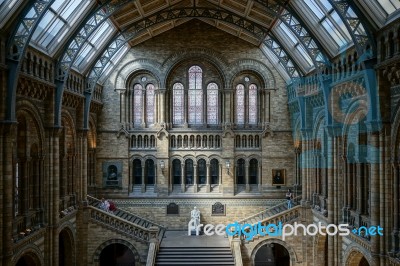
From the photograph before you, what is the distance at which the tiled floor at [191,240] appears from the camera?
29.1 meters

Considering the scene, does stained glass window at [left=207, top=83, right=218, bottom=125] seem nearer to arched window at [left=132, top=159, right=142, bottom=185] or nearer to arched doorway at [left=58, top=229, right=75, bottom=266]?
arched window at [left=132, top=159, right=142, bottom=185]

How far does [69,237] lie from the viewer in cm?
2780

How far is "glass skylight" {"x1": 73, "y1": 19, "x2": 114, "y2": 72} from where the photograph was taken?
27.1m

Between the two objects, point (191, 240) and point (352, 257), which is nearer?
point (352, 257)

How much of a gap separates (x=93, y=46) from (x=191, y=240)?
1516 cm

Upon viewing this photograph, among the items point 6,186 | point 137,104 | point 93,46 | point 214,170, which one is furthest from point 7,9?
point 214,170

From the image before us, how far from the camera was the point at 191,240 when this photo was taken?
30516 millimetres

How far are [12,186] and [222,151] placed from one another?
18955mm

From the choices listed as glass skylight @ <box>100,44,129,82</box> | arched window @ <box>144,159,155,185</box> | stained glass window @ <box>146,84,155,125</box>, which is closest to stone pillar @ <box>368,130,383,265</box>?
arched window @ <box>144,159,155,185</box>

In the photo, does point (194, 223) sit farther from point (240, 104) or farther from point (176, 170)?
point (240, 104)

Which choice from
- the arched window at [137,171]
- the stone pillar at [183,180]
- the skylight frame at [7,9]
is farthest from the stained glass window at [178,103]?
the skylight frame at [7,9]

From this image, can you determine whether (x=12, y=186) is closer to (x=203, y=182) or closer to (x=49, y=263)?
(x=49, y=263)

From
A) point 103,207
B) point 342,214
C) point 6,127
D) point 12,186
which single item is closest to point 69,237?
point 103,207

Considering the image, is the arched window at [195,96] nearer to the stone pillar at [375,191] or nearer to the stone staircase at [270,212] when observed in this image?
the stone staircase at [270,212]
